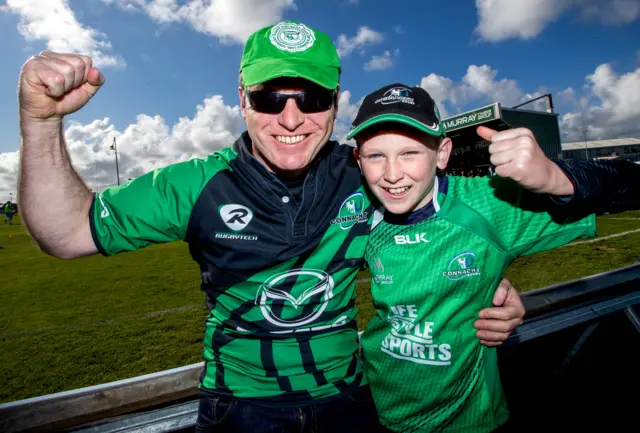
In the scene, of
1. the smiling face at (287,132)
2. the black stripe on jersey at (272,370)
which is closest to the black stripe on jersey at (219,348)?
the black stripe on jersey at (272,370)

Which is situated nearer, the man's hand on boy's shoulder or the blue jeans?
the man's hand on boy's shoulder

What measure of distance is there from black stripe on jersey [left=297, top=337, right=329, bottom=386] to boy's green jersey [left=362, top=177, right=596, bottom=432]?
→ 29 centimetres

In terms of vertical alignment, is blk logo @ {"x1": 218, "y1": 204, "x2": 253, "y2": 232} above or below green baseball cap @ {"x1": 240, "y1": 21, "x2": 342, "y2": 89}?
below

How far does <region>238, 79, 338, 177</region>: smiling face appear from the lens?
160cm

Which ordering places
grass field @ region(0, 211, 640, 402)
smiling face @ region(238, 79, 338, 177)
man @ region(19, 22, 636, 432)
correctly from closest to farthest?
man @ region(19, 22, 636, 432) → smiling face @ region(238, 79, 338, 177) → grass field @ region(0, 211, 640, 402)

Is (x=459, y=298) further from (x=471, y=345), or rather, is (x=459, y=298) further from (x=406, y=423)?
(x=406, y=423)

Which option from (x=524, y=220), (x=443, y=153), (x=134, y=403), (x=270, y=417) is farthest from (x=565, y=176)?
(x=134, y=403)

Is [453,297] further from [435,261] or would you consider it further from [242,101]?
[242,101]

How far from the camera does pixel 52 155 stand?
4.18 ft

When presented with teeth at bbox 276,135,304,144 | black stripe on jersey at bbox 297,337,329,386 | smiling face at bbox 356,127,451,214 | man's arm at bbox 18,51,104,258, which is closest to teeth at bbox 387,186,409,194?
smiling face at bbox 356,127,451,214

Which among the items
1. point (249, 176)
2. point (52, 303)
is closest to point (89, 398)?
point (249, 176)

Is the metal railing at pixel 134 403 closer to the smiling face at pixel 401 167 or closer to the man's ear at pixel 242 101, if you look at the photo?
the smiling face at pixel 401 167

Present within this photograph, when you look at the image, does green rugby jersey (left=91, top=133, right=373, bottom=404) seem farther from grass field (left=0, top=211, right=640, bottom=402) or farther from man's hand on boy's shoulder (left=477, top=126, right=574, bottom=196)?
man's hand on boy's shoulder (left=477, top=126, right=574, bottom=196)

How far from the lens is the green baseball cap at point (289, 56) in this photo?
5.16 feet
